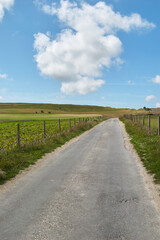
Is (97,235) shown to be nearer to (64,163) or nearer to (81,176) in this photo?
(81,176)

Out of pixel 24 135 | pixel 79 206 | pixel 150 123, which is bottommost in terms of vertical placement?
pixel 79 206

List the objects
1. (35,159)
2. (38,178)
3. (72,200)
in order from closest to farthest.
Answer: (72,200)
(38,178)
(35,159)

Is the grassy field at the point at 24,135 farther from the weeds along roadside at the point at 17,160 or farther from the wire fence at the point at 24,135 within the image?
the weeds along roadside at the point at 17,160

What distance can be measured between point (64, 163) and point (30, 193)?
11.4 feet

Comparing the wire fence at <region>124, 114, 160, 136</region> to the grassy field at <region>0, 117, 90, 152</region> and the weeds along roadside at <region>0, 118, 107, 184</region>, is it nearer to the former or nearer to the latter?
the grassy field at <region>0, 117, 90, 152</region>

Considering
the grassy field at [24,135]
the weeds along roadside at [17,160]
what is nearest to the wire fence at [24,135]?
the grassy field at [24,135]

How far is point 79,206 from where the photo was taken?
4.69m

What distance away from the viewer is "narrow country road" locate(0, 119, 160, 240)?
365cm

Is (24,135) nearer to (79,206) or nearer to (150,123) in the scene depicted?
(79,206)

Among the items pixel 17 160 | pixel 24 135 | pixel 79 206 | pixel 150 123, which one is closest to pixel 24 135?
pixel 24 135

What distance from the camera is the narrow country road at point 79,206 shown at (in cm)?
365

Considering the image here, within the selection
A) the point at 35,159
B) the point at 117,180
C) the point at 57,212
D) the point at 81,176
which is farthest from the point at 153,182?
the point at 35,159

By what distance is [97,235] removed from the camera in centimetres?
355

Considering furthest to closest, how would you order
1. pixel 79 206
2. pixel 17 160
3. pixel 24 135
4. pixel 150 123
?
1. pixel 150 123
2. pixel 24 135
3. pixel 17 160
4. pixel 79 206
